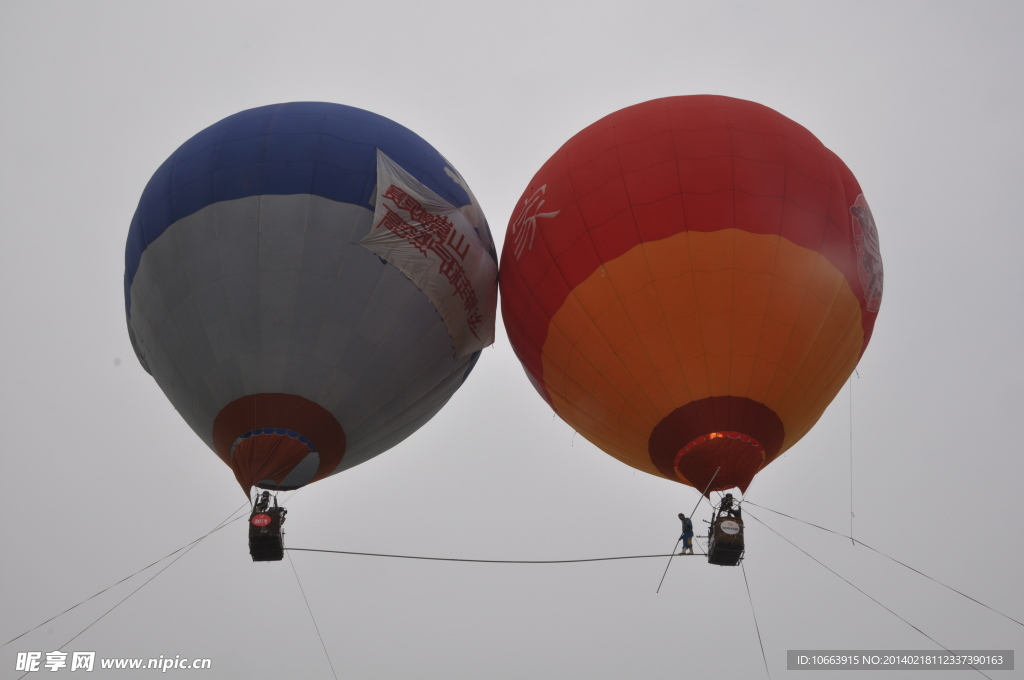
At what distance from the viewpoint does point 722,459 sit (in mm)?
10812

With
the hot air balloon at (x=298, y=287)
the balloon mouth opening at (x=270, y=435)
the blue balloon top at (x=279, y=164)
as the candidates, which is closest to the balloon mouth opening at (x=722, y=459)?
the hot air balloon at (x=298, y=287)

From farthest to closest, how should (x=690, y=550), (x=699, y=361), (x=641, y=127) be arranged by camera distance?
(x=641, y=127) → (x=690, y=550) → (x=699, y=361)

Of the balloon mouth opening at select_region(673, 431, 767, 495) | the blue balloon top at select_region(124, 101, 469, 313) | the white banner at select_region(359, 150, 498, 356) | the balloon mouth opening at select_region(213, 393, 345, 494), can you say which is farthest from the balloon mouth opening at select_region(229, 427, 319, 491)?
the balloon mouth opening at select_region(673, 431, 767, 495)

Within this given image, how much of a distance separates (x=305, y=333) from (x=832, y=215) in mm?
5523

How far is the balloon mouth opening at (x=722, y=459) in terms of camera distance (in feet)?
35.4

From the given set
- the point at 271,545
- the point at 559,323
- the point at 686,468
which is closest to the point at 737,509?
the point at 686,468

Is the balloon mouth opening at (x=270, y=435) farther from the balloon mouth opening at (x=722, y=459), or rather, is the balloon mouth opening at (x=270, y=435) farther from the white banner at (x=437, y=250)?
the balloon mouth opening at (x=722, y=459)

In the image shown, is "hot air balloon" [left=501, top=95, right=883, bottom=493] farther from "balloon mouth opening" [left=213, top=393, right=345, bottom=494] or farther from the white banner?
"balloon mouth opening" [left=213, top=393, right=345, bottom=494]

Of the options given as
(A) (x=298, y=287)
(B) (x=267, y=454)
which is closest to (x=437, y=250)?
(A) (x=298, y=287)

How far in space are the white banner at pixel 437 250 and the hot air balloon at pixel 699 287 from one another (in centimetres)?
61

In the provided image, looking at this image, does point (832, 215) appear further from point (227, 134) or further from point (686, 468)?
point (227, 134)

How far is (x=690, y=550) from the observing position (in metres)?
11.4

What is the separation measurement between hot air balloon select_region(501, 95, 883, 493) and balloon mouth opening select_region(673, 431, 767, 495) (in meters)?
0.01

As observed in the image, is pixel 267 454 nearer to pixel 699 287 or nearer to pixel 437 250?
pixel 437 250
